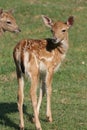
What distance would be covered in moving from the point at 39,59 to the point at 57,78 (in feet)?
14.6

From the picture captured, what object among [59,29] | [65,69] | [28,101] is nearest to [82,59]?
[65,69]

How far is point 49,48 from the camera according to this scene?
398 inches

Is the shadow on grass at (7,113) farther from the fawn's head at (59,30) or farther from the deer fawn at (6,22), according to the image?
the deer fawn at (6,22)

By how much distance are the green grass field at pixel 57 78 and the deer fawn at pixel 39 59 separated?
1.63 feet

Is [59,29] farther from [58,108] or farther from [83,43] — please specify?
[83,43]

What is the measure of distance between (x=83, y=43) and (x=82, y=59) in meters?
2.60

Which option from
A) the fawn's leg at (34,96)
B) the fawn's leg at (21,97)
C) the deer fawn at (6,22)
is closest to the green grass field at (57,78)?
the fawn's leg at (21,97)

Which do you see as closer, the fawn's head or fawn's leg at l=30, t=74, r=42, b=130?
fawn's leg at l=30, t=74, r=42, b=130

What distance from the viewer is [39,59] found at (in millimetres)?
9562

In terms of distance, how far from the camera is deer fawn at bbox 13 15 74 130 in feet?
30.5

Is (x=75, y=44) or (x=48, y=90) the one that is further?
(x=75, y=44)

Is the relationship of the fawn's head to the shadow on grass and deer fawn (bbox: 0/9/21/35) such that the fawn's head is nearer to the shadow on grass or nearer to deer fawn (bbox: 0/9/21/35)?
deer fawn (bbox: 0/9/21/35)

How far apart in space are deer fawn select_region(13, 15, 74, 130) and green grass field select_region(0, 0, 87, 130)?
0.50 meters

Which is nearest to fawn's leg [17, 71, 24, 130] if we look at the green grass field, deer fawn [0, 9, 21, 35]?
the green grass field
